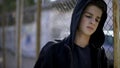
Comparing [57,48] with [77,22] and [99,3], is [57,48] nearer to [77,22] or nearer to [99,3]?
[77,22]

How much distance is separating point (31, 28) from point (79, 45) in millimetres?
14345

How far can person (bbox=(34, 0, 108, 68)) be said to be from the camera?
2.85 meters

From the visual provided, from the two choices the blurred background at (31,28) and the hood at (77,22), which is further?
the blurred background at (31,28)

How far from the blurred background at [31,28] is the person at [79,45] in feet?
1.15

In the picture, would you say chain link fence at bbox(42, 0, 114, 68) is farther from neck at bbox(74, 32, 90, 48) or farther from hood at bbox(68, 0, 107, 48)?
neck at bbox(74, 32, 90, 48)

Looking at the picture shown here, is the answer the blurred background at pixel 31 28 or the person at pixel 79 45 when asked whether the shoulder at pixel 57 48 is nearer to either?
the person at pixel 79 45

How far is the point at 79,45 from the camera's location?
2.95 metres

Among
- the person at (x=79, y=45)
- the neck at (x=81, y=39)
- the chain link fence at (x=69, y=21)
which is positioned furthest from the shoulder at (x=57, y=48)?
the chain link fence at (x=69, y=21)

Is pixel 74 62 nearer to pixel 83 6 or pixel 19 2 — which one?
pixel 83 6

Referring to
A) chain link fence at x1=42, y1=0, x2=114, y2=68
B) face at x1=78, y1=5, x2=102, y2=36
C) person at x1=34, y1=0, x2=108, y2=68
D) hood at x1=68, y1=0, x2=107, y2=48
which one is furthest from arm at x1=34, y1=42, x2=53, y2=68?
chain link fence at x1=42, y1=0, x2=114, y2=68

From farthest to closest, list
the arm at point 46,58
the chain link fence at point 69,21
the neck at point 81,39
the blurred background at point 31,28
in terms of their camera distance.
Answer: the blurred background at point 31,28, the chain link fence at point 69,21, the neck at point 81,39, the arm at point 46,58

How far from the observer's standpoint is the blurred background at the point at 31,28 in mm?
3758

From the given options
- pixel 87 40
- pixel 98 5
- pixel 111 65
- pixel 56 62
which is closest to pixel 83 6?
pixel 98 5

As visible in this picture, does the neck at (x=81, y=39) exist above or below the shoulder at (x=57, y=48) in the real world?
above
